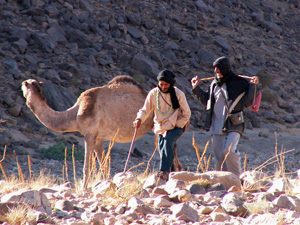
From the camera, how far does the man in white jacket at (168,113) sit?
796 centimetres

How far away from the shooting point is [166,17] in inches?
1353

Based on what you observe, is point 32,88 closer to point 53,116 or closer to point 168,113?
point 53,116

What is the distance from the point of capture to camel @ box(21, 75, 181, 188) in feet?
33.2

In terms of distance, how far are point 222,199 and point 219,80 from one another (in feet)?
8.66

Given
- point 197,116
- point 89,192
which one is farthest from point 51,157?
point 89,192

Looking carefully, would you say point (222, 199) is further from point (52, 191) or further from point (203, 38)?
point (203, 38)

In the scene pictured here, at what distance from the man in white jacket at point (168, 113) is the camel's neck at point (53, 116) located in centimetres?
264

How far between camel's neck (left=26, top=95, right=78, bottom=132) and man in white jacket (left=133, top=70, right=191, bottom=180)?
8.65 ft

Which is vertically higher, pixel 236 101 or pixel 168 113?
pixel 236 101

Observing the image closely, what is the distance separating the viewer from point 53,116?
10.4 m

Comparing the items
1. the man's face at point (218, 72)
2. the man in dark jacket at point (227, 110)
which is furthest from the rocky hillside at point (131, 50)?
the man's face at point (218, 72)

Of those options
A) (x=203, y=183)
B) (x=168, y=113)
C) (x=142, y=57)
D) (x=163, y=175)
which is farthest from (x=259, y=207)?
(x=142, y=57)

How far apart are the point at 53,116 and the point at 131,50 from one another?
743 inches

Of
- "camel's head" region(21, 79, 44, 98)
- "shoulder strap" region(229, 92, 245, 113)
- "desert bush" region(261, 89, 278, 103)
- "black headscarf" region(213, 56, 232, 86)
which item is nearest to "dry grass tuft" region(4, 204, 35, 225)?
"shoulder strap" region(229, 92, 245, 113)
